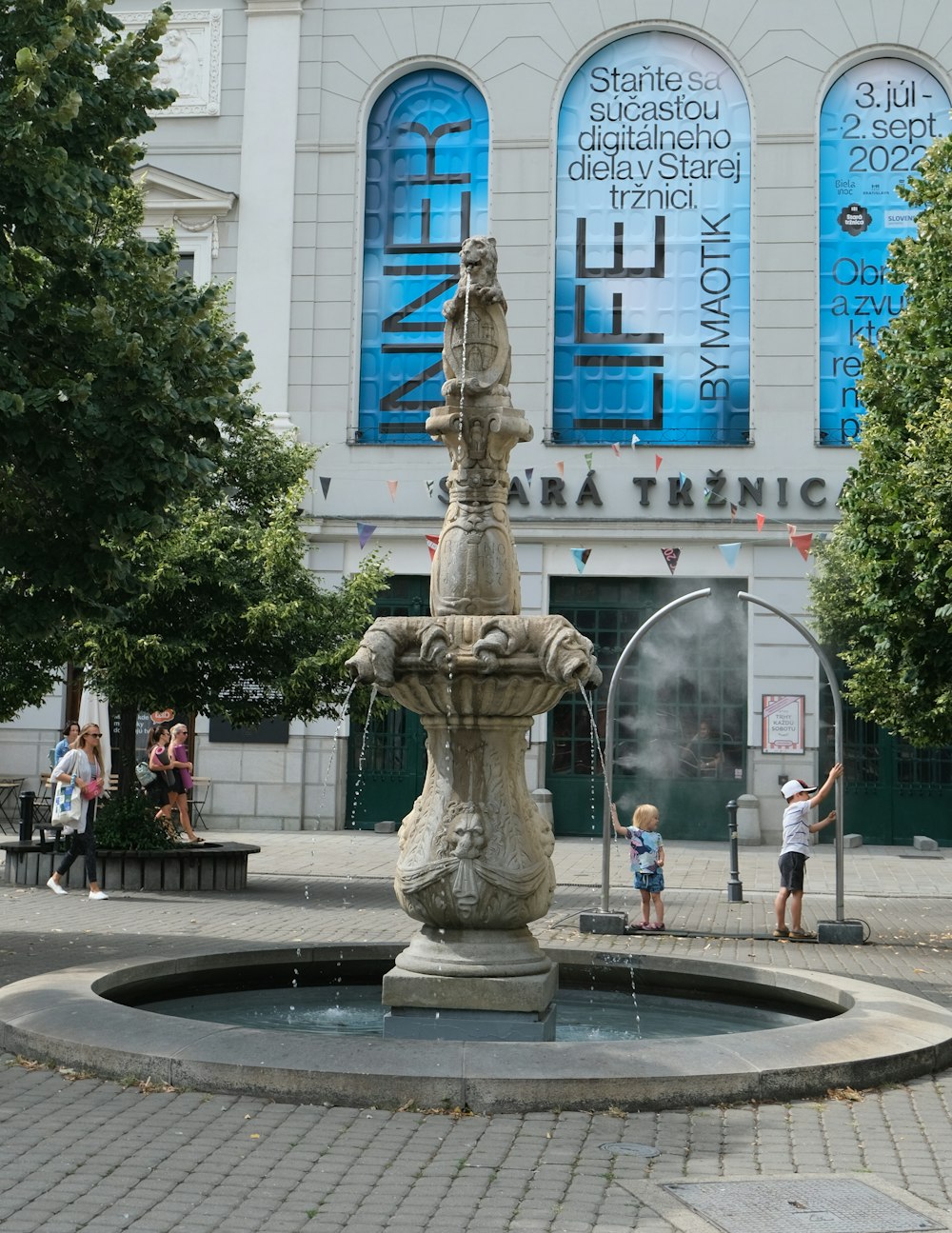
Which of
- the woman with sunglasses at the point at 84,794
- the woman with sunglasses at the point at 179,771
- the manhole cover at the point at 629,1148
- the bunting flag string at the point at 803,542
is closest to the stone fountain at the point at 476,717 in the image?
the manhole cover at the point at 629,1148

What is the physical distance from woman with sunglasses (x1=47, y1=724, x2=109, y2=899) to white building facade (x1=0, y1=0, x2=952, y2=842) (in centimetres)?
968

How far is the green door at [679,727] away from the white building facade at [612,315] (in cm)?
5

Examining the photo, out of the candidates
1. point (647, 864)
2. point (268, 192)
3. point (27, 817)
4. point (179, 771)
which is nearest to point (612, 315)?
point (268, 192)

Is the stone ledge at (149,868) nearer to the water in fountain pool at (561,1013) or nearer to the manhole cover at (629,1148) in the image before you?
the water in fountain pool at (561,1013)

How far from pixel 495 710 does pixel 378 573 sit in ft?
36.6

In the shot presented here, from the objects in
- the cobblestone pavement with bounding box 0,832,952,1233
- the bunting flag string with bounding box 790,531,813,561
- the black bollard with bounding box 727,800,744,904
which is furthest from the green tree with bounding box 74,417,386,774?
the cobblestone pavement with bounding box 0,832,952,1233

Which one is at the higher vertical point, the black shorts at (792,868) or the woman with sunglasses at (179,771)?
the woman with sunglasses at (179,771)

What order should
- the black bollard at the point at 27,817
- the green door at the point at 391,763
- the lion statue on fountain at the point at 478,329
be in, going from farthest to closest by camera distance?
the green door at the point at 391,763 → the black bollard at the point at 27,817 → the lion statue on fountain at the point at 478,329

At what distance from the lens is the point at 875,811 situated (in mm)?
26422

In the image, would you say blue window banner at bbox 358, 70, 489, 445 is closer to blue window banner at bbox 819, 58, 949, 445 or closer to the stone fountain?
blue window banner at bbox 819, 58, 949, 445

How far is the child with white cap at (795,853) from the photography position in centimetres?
1422

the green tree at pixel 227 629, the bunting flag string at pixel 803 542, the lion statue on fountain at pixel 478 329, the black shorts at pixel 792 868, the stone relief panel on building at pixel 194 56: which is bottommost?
the black shorts at pixel 792 868

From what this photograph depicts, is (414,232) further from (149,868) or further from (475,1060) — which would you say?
(475,1060)

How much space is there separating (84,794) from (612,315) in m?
14.5
